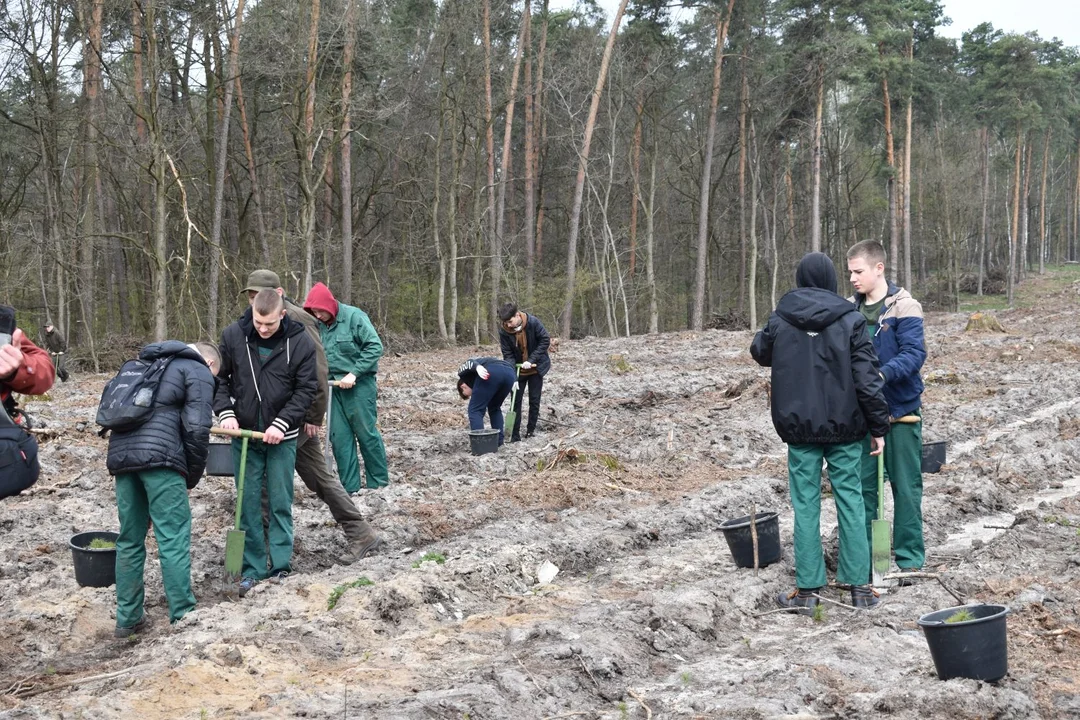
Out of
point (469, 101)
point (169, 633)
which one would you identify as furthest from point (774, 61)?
point (169, 633)

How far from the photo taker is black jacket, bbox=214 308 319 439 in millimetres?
6301

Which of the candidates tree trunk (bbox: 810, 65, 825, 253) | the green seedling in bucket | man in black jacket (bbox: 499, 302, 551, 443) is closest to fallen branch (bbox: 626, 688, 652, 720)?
the green seedling in bucket

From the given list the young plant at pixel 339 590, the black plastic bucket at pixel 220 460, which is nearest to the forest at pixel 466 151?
the black plastic bucket at pixel 220 460

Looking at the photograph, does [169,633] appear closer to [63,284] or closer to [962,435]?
[962,435]

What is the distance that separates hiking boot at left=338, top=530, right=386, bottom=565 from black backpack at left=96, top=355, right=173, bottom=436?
2103 millimetres

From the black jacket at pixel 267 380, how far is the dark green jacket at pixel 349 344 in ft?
6.96

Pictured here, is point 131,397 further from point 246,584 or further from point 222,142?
point 222,142

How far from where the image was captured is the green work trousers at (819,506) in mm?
5566

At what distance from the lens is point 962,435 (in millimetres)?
11836

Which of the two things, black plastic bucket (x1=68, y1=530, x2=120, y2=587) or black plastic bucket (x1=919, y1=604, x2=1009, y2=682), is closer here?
black plastic bucket (x1=919, y1=604, x2=1009, y2=682)

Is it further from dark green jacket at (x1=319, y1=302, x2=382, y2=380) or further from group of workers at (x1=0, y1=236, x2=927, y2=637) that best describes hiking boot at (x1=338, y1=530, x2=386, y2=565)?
dark green jacket at (x1=319, y1=302, x2=382, y2=380)

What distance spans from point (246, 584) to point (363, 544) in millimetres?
997

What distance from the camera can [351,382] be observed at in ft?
27.6

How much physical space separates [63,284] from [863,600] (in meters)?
21.7
